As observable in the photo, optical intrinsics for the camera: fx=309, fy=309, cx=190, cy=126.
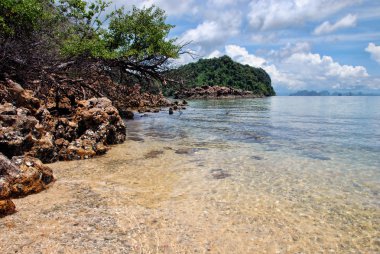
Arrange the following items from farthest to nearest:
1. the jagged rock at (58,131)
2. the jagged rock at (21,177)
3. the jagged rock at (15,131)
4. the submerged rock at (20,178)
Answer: the jagged rock at (58,131), the jagged rock at (15,131), the jagged rock at (21,177), the submerged rock at (20,178)

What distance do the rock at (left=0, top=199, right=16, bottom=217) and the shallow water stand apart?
0.15 m

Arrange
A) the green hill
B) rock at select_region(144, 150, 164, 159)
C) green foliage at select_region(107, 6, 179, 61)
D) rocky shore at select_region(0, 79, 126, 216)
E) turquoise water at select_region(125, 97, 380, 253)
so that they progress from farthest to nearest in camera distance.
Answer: the green hill, green foliage at select_region(107, 6, 179, 61), rock at select_region(144, 150, 164, 159), rocky shore at select_region(0, 79, 126, 216), turquoise water at select_region(125, 97, 380, 253)

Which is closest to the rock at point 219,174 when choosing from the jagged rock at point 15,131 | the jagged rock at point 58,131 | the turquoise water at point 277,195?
the turquoise water at point 277,195

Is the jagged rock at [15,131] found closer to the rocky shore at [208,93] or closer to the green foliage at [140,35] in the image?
the green foliage at [140,35]

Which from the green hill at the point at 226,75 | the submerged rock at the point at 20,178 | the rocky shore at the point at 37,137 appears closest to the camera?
the submerged rock at the point at 20,178

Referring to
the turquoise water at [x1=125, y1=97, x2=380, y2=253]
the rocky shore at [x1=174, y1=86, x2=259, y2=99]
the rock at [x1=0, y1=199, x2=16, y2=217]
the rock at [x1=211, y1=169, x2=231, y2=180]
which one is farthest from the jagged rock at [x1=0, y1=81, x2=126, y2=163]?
the rocky shore at [x1=174, y1=86, x2=259, y2=99]

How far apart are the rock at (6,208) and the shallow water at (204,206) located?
0.48ft

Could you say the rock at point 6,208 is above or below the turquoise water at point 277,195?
above

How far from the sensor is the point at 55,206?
706cm

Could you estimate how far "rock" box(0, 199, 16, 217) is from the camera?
6355 millimetres

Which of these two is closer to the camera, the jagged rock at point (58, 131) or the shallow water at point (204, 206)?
the shallow water at point (204, 206)

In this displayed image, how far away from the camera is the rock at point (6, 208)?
20.9ft

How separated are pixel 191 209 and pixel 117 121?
9197 mm

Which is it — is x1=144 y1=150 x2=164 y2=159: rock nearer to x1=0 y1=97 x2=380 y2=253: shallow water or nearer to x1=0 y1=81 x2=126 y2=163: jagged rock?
x1=0 y1=97 x2=380 y2=253: shallow water
